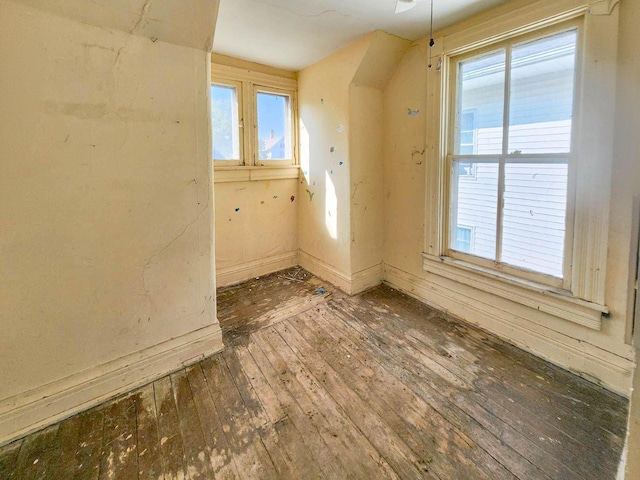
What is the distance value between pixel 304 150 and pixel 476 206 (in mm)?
1721

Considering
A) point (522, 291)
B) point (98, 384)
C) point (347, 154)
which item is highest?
point (347, 154)

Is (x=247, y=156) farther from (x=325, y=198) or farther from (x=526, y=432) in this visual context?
(x=526, y=432)

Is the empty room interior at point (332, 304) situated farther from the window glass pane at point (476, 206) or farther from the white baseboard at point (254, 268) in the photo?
the white baseboard at point (254, 268)

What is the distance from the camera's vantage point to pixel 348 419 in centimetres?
149

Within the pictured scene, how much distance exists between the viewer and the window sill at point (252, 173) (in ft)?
9.29

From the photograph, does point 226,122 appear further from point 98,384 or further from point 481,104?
point 98,384

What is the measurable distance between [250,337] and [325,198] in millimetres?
1445

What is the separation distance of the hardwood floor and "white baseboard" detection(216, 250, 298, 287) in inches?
38.3

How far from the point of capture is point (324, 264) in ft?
10.2

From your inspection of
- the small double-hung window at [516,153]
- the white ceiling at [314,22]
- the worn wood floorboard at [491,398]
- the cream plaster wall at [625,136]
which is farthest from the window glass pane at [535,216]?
the white ceiling at [314,22]

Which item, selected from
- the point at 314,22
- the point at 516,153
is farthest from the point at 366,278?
the point at 314,22

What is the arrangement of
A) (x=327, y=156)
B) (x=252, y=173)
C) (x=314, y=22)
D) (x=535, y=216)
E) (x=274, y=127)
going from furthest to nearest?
(x=274, y=127) < (x=252, y=173) < (x=327, y=156) < (x=314, y=22) < (x=535, y=216)

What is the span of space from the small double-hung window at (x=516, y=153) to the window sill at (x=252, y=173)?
5.14 feet

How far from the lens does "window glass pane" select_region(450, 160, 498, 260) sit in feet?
7.03
